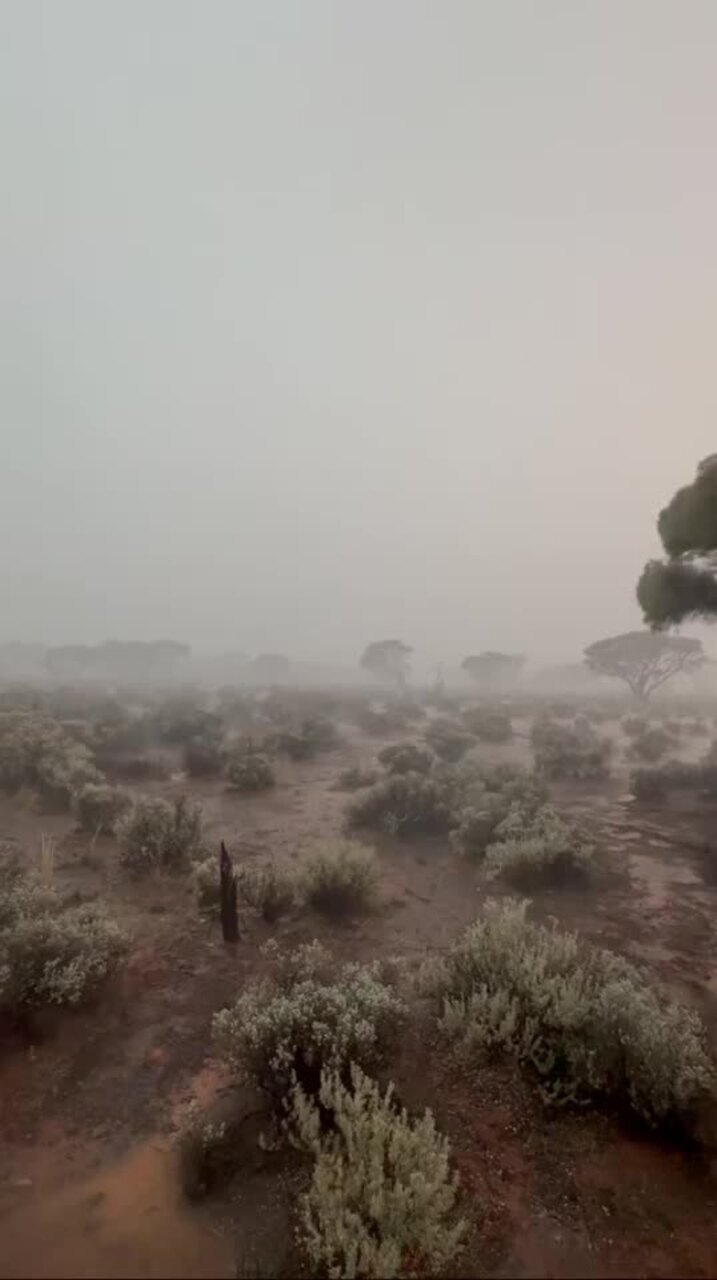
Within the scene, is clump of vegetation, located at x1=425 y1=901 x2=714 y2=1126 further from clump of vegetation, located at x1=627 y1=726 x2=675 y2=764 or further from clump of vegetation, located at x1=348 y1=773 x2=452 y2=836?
clump of vegetation, located at x1=627 y1=726 x2=675 y2=764

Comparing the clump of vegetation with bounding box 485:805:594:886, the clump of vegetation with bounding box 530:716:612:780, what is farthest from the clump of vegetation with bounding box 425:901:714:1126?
the clump of vegetation with bounding box 530:716:612:780

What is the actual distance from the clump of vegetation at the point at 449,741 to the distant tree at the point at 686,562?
8637 millimetres

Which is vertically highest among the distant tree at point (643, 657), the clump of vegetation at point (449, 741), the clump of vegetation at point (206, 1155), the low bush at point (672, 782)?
the distant tree at point (643, 657)

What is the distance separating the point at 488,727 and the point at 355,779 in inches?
537

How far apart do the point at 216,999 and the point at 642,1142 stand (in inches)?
173

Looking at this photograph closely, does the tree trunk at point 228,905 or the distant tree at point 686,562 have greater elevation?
the distant tree at point 686,562

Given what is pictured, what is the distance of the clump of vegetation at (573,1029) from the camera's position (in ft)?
15.3

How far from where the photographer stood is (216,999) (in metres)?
6.77

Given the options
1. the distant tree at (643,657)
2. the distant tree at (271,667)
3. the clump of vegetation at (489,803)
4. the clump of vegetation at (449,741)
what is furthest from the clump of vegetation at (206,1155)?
the distant tree at (271,667)

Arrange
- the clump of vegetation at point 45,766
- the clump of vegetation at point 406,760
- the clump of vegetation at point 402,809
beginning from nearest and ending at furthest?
the clump of vegetation at point 402,809 < the clump of vegetation at point 45,766 < the clump of vegetation at point 406,760

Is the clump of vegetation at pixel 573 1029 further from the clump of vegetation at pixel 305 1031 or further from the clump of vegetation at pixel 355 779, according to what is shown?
the clump of vegetation at pixel 355 779

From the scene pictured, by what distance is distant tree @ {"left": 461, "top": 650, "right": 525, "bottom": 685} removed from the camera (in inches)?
3287

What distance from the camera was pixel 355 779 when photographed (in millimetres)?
18234

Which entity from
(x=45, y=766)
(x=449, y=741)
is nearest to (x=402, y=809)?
(x=45, y=766)
